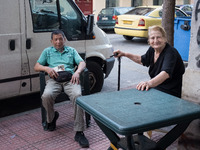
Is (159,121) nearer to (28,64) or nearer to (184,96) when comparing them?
(184,96)

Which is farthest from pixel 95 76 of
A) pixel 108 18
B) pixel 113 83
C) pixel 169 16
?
pixel 108 18

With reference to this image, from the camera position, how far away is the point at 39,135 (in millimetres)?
4434

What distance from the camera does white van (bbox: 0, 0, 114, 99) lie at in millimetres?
4812

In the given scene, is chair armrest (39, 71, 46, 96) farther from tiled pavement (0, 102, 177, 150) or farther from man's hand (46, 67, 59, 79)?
tiled pavement (0, 102, 177, 150)

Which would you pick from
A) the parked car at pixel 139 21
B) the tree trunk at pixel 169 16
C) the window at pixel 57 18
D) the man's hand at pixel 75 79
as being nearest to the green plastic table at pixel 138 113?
the man's hand at pixel 75 79

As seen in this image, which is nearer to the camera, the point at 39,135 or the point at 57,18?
the point at 39,135

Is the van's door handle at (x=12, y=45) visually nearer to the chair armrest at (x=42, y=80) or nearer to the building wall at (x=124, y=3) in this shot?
the chair armrest at (x=42, y=80)

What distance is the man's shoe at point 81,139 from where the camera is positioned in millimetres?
4070

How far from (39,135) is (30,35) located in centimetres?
156

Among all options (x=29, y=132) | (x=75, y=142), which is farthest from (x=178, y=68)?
(x=29, y=132)

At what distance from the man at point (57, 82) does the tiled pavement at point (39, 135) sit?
0.15m

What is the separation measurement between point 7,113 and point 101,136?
1.81 m

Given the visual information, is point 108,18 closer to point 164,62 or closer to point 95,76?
point 95,76

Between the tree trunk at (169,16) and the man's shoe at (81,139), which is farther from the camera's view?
the tree trunk at (169,16)
